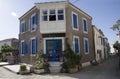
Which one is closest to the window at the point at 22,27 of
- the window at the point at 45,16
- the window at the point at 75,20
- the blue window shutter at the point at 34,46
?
the blue window shutter at the point at 34,46

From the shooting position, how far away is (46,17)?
18.9 meters

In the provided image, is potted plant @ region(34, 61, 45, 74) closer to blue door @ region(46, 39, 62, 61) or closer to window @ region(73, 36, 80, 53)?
blue door @ region(46, 39, 62, 61)

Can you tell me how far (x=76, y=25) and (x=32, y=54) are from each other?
7028mm

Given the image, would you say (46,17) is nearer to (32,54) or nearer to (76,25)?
(76,25)

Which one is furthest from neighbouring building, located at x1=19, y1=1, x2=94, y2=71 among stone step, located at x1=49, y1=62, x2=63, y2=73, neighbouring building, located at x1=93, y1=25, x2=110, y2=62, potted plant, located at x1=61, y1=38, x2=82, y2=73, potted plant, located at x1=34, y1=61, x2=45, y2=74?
neighbouring building, located at x1=93, y1=25, x2=110, y2=62

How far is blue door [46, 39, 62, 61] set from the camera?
1842 cm

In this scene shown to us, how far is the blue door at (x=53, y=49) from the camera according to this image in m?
18.4

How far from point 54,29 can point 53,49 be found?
2.39 metres

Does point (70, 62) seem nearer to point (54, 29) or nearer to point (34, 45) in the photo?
point (54, 29)

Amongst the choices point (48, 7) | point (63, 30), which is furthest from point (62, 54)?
point (48, 7)

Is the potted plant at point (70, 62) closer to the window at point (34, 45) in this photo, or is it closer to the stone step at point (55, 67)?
the stone step at point (55, 67)

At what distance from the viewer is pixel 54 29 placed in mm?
18250

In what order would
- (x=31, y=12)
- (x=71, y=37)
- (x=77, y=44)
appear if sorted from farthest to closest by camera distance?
(x=31, y=12) < (x=77, y=44) < (x=71, y=37)

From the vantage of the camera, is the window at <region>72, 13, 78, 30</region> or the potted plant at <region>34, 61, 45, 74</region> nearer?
the potted plant at <region>34, 61, 45, 74</region>
